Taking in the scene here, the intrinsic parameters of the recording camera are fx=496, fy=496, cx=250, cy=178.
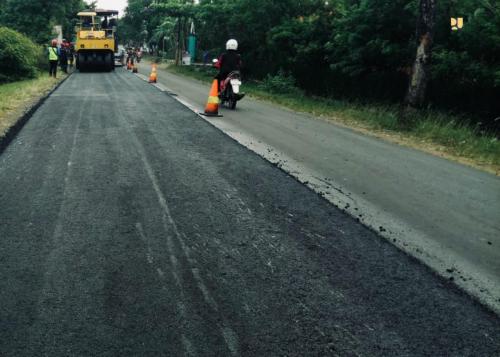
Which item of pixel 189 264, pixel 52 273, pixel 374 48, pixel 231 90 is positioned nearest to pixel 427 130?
pixel 374 48

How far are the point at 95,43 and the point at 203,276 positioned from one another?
101 feet

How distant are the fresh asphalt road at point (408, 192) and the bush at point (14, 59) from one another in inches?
689

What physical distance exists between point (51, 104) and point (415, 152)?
9769 millimetres

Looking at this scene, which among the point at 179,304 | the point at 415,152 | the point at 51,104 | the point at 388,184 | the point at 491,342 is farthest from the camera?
the point at 51,104

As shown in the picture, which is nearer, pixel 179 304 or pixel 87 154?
pixel 179 304

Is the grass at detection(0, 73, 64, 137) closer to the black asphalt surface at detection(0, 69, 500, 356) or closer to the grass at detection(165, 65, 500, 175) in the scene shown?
the black asphalt surface at detection(0, 69, 500, 356)

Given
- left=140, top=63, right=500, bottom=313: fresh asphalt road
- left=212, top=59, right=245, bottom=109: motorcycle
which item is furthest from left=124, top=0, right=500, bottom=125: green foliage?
left=212, top=59, right=245, bottom=109: motorcycle

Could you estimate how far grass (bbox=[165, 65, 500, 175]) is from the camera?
9609 millimetres

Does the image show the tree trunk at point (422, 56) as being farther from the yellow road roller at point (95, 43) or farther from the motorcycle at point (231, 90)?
the yellow road roller at point (95, 43)

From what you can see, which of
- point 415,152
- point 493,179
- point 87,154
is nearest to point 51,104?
point 87,154

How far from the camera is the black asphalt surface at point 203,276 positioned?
2910 mm

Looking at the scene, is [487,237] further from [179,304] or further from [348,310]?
[179,304]

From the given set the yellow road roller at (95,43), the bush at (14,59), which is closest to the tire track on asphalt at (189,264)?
the bush at (14,59)

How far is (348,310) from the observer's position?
328 centimetres
